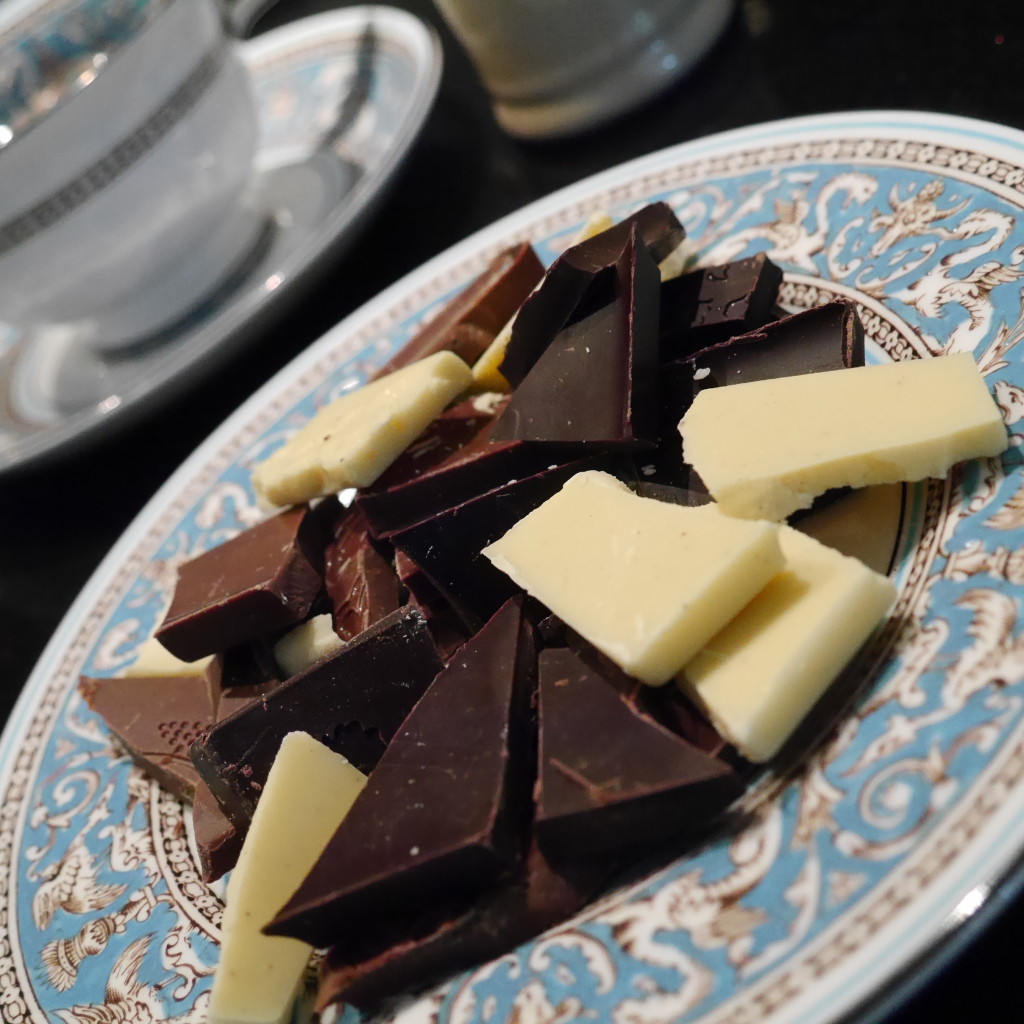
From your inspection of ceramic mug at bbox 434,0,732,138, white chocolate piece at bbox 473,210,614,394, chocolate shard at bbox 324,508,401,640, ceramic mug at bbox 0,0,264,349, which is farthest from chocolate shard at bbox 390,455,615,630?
ceramic mug at bbox 0,0,264,349

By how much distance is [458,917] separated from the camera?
3.59 ft

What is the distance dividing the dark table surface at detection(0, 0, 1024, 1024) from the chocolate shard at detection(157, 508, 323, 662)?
90 centimetres

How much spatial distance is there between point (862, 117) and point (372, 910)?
61.1 inches

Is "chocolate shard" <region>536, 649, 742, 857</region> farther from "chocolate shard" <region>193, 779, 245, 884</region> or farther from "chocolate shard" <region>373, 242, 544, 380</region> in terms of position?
"chocolate shard" <region>373, 242, 544, 380</region>

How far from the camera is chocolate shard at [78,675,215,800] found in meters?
1.58

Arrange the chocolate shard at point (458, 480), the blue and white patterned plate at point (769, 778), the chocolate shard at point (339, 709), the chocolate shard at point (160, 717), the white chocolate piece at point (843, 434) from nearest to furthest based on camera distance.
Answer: the blue and white patterned plate at point (769, 778)
the white chocolate piece at point (843, 434)
the chocolate shard at point (339, 709)
the chocolate shard at point (458, 480)
the chocolate shard at point (160, 717)

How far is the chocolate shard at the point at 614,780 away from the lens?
1021 mm

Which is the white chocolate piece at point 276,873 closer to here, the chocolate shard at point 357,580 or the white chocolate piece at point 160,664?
the chocolate shard at point 357,580

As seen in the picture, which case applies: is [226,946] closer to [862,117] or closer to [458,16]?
[862,117]

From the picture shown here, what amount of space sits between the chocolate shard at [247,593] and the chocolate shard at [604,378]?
1.38 feet

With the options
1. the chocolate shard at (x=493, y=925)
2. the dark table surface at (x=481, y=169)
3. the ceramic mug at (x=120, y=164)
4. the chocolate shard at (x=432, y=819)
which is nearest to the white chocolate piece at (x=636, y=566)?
the chocolate shard at (x=432, y=819)

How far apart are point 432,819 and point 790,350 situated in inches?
33.0

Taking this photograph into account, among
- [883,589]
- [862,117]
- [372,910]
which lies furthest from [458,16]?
[372,910]

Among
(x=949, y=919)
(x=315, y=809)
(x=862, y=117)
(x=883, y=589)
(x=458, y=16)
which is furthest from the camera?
(x=458, y=16)
